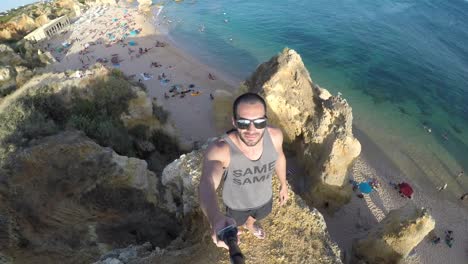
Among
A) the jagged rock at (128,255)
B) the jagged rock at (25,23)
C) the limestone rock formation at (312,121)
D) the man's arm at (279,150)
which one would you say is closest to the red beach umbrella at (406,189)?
the limestone rock formation at (312,121)

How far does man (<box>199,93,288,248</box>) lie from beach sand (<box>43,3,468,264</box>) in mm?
11003

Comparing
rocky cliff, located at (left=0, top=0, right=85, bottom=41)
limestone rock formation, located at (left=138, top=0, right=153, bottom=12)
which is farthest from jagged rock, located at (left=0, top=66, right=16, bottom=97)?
limestone rock formation, located at (left=138, top=0, right=153, bottom=12)

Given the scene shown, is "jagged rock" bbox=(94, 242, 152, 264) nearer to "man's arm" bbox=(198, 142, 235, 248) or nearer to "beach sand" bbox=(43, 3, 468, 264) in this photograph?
"man's arm" bbox=(198, 142, 235, 248)

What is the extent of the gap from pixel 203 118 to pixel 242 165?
18269 mm

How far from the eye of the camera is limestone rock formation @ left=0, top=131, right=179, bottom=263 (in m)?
6.53

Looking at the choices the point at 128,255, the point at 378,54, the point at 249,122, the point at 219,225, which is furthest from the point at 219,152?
the point at 378,54

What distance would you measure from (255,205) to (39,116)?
9.49m

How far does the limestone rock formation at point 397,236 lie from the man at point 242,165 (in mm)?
8155

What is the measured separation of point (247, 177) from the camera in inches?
158

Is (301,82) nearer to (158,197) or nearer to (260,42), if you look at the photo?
(158,197)

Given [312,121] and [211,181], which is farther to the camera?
[312,121]

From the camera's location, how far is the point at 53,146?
8250 mm

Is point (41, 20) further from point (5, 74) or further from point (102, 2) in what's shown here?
point (5, 74)

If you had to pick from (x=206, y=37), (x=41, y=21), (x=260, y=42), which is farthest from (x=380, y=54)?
(x=41, y=21)
